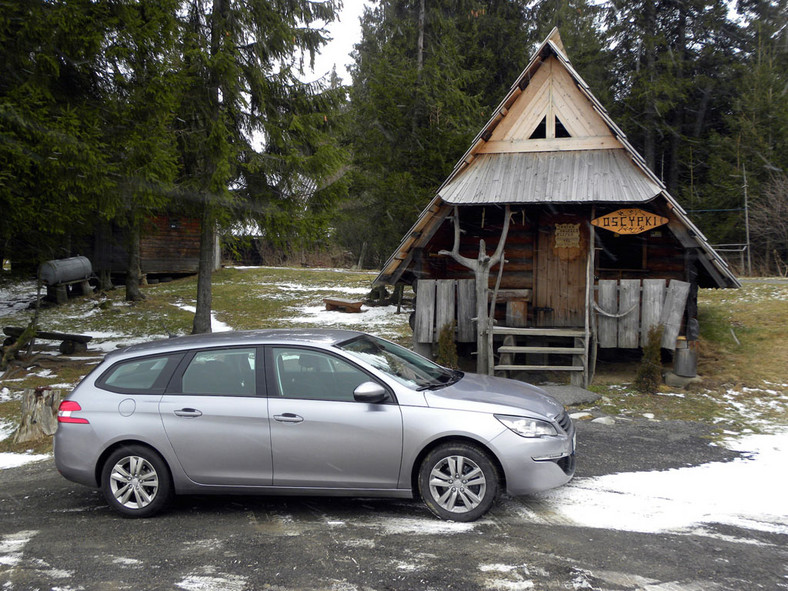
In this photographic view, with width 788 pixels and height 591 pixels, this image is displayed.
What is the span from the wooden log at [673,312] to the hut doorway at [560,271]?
1752 millimetres

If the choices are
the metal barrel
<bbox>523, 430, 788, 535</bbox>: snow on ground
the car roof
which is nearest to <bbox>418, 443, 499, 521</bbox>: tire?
<bbox>523, 430, 788, 535</bbox>: snow on ground

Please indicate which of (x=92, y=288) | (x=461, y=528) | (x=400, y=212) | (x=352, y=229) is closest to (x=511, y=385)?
(x=461, y=528)

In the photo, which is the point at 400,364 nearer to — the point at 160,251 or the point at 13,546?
the point at 13,546

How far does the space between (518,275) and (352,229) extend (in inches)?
940

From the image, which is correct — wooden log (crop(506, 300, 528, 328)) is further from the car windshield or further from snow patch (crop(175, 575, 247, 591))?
snow patch (crop(175, 575, 247, 591))

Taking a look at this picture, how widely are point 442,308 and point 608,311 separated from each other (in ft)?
10.0

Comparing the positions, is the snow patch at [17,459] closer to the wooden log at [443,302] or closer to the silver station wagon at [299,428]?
the silver station wagon at [299,428]

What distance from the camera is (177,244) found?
93.5 feet

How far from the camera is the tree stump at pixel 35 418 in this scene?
28.0ft

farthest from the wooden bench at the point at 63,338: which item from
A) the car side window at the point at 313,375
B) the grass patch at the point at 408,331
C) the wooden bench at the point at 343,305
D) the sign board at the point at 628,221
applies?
the sign board at the point at 628,221

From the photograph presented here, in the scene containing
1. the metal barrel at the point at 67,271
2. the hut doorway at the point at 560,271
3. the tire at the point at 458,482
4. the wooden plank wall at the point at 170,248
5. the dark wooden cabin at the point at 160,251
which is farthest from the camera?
the wooden plank wall at the point at 170,248

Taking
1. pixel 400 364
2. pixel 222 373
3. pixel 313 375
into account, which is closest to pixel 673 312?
pixel 400 364

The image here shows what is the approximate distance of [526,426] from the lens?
500 centimetres

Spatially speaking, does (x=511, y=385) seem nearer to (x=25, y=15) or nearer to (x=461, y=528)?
(x=461, y=528)
